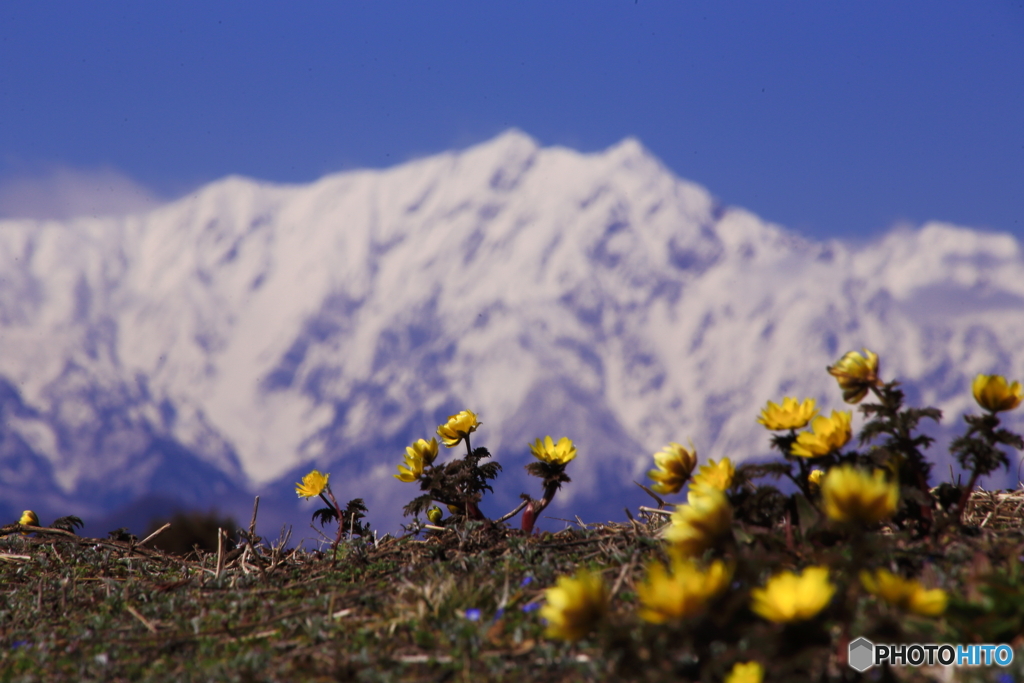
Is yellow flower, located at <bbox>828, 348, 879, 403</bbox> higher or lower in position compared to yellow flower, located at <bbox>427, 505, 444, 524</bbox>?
higher

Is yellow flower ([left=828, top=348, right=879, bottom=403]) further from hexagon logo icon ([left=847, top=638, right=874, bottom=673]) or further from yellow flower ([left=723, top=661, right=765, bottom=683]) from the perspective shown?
yellow flower ([left=723, top=661, right=765, bottom=683])

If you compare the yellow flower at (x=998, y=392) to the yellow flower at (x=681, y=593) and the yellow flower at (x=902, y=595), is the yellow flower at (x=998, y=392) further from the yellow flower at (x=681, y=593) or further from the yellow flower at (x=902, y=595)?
the yellow flower at (x=681, y=593)

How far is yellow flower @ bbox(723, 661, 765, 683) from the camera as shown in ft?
6.91

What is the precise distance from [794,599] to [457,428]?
8.84 feet

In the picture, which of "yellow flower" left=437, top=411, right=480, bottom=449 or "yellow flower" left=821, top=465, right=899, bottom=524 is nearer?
"yellow flower" left=821, top=465, right=899, bottom=524

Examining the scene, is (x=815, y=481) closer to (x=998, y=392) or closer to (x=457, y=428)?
(x=998, y=392)

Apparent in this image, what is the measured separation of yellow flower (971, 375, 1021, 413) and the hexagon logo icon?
1.38 metres

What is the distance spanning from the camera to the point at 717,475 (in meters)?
3.14

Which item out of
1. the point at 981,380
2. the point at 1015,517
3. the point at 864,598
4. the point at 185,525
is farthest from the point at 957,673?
the point at 185,525

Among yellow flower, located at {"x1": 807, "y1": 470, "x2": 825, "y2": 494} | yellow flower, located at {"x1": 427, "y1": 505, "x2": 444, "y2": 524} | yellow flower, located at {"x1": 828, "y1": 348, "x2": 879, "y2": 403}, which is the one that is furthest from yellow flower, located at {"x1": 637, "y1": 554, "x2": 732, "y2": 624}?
yellow flower, located at {"x1": 427, "y1": 505, "x2": 444, "y2": 524}

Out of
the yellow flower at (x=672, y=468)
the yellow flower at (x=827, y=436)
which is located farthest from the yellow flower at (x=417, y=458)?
the yellow flower at (x=827, y=436)

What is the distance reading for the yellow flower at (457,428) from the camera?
179 inches

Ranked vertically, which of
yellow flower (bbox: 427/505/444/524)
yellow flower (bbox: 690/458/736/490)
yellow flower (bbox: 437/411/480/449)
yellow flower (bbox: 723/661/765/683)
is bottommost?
yellow flower (bbox: 723/661/765/683)

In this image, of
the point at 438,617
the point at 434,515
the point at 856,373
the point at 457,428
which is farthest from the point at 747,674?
the point at 434,515
